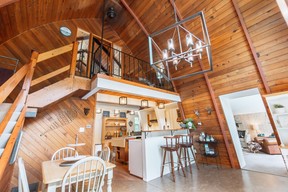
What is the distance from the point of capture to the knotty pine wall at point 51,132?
3127 millimetres

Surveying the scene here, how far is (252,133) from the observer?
8055 mm

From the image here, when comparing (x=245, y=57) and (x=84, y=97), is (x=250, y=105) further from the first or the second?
(x=84, y=97)

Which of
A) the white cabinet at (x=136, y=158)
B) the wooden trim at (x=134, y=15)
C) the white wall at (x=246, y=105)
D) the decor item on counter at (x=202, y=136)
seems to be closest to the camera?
→ the white cabinet at (x=136, y=158)

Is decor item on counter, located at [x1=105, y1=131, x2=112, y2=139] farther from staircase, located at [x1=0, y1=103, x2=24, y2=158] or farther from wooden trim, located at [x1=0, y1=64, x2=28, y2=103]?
wooden trim, located at [x1=0, y1=64, x2=28, y2=103]

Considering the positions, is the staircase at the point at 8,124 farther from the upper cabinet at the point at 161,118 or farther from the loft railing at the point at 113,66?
the upper cabinet at the point at 161,118

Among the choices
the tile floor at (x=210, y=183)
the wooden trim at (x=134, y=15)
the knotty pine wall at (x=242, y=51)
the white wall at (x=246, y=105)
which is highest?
the wooden trim at (x=134, y=15)

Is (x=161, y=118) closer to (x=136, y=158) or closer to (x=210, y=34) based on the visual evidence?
(x=136, y=158)

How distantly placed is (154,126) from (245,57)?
5957 millimetres

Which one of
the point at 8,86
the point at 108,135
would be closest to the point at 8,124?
the point at 8,86

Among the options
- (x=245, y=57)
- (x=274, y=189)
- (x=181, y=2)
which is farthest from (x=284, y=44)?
(x=274, y=189)

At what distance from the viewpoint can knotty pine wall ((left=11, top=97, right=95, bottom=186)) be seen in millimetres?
3127

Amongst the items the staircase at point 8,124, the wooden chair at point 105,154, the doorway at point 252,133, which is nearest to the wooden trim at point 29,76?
the staircase at point 8,124

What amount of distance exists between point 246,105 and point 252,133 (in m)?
2.27

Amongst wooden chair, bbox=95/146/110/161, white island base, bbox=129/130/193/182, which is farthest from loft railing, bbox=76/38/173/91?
wooden chair, bbox=95/146/110/161
